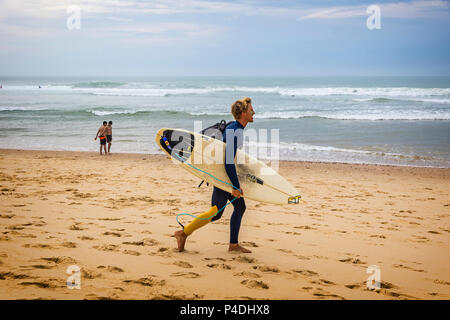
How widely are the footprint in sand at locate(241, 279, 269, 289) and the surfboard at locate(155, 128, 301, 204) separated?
1005mm

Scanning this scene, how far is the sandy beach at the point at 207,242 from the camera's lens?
3156 mm

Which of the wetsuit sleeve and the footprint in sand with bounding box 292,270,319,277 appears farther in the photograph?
the wetsuit sleeve

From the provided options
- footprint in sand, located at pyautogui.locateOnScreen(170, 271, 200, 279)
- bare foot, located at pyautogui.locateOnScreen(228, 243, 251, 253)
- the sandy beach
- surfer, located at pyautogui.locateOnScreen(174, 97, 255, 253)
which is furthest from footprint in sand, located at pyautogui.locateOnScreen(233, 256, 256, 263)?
footprint in sand, located at pyautogui.locateOnScreen(170, 271, 200, 279)

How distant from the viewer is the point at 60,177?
822 cm

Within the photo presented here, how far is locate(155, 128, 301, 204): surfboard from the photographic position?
4.08 m

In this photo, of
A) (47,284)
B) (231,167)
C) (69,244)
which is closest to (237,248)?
(231,167)

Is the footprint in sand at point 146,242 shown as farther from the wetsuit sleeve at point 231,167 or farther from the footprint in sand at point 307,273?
the footprint in sand at point 307,273

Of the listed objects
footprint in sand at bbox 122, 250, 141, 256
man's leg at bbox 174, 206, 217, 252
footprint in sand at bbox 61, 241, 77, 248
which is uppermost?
man's leg at bbox 174, 206, 217, 252

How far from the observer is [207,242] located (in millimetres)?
4469

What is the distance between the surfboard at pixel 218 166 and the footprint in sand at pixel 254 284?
1005 mm

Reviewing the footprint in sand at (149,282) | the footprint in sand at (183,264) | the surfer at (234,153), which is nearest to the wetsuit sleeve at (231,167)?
the surfer at (234,153)

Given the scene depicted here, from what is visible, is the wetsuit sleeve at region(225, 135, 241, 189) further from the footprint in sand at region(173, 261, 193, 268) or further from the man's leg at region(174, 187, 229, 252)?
the footprint in sand at region(173, 261, 193, 268)

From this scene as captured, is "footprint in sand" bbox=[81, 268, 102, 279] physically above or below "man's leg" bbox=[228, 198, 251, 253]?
below
